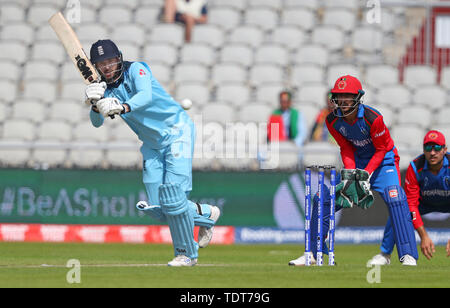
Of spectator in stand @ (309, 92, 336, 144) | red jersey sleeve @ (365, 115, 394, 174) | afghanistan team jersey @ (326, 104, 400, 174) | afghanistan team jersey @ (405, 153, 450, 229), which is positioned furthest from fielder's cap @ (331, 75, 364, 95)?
spectator in stand @ (309, 92, 336, 144)

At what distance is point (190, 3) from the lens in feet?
62.4

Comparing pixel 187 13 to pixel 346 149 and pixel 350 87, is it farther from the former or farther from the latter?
pixel 350 87

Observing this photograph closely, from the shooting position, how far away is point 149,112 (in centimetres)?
924

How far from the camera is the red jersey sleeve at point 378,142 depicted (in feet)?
29.7

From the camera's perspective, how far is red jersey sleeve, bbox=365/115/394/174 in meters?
9.06

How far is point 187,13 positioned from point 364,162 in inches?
399

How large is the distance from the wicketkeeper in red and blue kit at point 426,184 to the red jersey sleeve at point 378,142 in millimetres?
925

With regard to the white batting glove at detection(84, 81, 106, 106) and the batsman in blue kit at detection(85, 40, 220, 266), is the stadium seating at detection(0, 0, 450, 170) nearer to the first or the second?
the batsman in blue kit at detection(85, 40, 220, 266)

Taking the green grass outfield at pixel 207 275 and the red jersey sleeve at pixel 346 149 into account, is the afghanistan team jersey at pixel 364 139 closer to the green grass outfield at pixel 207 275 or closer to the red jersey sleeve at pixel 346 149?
the red jersey sleeve at pixel 346 149

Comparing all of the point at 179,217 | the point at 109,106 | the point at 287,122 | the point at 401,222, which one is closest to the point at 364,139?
the point at 401,222

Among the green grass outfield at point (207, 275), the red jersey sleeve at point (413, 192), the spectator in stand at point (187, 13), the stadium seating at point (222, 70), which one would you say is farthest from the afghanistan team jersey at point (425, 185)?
the spectator in stand at point (187, 13)
